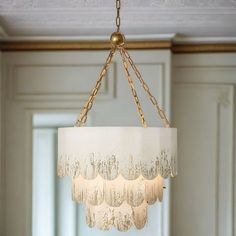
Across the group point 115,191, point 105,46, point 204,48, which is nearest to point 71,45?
point 105,46

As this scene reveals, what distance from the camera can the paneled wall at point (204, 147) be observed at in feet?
7.32

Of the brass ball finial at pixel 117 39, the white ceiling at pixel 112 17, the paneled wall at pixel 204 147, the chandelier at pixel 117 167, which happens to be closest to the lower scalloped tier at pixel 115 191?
the chandelier at pixel 117 167

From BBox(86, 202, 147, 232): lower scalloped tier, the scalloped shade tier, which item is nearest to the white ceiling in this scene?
the scalloped shade tier

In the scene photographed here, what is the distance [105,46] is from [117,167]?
3.99 feet

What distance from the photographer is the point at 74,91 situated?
215cm

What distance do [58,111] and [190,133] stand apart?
755 millimetres

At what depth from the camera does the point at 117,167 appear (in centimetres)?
102

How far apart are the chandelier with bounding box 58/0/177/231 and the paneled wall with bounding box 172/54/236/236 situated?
3.73 feet

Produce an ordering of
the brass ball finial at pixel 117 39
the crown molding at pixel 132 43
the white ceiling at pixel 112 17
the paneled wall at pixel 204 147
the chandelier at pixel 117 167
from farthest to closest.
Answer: the paneled wall at pixel 204 147 → the crown molding at pixel 132 43 → the white ceiling at pixel 112 17 → the brass ball finial at pixel 117 39 → the chandelier at pixel 117 167

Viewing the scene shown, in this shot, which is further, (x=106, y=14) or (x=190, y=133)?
(x=190, y=133)

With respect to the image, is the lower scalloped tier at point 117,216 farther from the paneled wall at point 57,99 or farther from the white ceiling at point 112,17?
the paneled wall at point 57,99

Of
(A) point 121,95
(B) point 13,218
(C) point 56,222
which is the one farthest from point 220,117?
(B) point 13,218

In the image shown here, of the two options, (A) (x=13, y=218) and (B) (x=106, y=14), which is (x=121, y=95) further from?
(A) (x=13, y=218)

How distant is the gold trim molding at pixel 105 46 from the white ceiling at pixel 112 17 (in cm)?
5
